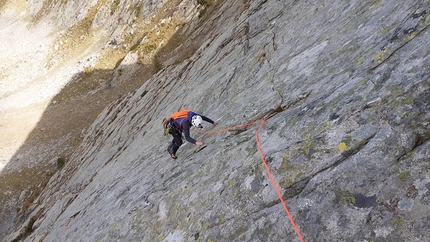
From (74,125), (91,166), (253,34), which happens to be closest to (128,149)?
(91,166)

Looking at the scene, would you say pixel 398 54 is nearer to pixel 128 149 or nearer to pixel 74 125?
pixel 128 149

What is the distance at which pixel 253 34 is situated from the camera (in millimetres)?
16719

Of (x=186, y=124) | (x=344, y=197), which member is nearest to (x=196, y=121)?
(x=186, y=124)

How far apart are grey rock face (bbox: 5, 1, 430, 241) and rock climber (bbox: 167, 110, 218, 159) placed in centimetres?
46

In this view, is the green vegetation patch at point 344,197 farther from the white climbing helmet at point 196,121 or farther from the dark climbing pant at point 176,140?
the dark climbing pant at point 176,140

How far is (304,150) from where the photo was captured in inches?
269

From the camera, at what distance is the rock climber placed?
36.2 feet

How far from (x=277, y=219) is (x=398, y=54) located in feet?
14.7

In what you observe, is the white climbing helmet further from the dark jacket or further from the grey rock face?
the grey rock face

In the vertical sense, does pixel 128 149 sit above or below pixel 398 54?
below

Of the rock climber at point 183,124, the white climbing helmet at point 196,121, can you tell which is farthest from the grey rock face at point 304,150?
the white climbing helmet at point 196,121

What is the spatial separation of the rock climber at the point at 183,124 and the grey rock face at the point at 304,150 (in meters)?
0.46

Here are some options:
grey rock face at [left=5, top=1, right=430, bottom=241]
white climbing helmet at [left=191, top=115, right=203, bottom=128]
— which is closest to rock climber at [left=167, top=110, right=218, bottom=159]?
white climbing helmet at [left=191, top=115, right=203, bottom=128]

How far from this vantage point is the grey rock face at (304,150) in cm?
545
